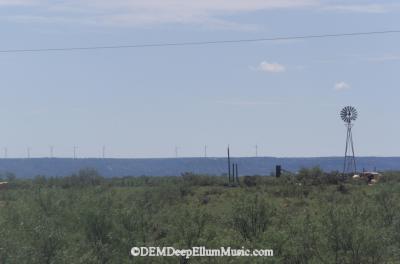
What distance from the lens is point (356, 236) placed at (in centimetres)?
2856

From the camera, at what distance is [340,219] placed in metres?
30.3

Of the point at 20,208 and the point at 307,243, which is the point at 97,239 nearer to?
the point at 20,208

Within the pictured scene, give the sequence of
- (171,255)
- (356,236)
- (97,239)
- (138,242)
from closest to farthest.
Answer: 1. (171,255)
2. (356,236)
3. (138,242)
4. (97,239)

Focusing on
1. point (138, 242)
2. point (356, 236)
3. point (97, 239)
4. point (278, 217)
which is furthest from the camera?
point (278, 217)

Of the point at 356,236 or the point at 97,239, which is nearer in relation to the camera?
the point at 356,236

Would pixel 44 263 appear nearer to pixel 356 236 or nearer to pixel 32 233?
pixel 32 233

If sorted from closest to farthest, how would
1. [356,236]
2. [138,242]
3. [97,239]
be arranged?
[356,236] < [138,242] < [97,239]

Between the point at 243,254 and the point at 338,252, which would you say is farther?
the point at 338,252

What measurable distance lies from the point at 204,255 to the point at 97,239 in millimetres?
9346

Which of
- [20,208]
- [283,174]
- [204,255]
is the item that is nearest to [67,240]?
[204,255]

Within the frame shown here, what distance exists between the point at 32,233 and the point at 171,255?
187 inches

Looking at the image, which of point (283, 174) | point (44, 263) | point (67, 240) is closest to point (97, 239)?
point (67, 240)

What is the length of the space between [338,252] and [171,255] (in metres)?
6.39

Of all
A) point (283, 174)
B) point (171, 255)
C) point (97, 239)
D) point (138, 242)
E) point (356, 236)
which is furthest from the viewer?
point (283, 174)
